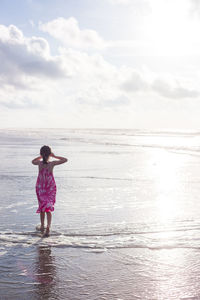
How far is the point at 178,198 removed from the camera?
9.62 m

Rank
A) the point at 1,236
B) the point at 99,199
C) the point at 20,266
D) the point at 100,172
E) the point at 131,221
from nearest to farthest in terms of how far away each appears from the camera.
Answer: the point at 20,266
the point at 1,236
the point at 131,221
the point at 99,199
the point at 100,172

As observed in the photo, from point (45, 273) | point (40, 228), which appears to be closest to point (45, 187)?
point (40, 228)

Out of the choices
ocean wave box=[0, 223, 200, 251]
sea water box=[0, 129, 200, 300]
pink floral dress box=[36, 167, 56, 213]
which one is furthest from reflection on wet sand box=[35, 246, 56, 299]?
pink floral dress box=[36, 167, 56, 213]

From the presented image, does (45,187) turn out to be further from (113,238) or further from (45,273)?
(45,273)

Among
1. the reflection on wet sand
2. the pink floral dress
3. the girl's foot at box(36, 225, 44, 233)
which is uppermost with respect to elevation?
the pink floral dress

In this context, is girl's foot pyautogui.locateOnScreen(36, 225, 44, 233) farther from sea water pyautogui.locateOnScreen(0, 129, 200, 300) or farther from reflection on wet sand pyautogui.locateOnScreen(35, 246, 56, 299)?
reflection on wet sand pyautogui.locateOnScreen(35, 246, 56, 299)

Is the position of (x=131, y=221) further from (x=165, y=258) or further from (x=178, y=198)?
(x=178, y=198)

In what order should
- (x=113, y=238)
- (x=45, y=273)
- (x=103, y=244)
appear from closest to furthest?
(x=45, y=273)
(x=103, y=244)
(x=113, y=238)

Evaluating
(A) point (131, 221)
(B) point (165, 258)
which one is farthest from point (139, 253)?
(A) point (131, 221)

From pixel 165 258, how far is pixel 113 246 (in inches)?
37.6

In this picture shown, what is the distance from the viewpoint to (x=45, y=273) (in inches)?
184

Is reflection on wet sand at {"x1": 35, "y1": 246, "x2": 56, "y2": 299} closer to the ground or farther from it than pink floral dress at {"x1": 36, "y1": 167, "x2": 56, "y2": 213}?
closer to the ground

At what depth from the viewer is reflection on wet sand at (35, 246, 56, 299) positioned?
4129 mm

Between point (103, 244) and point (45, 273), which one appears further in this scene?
point (103, 244)
